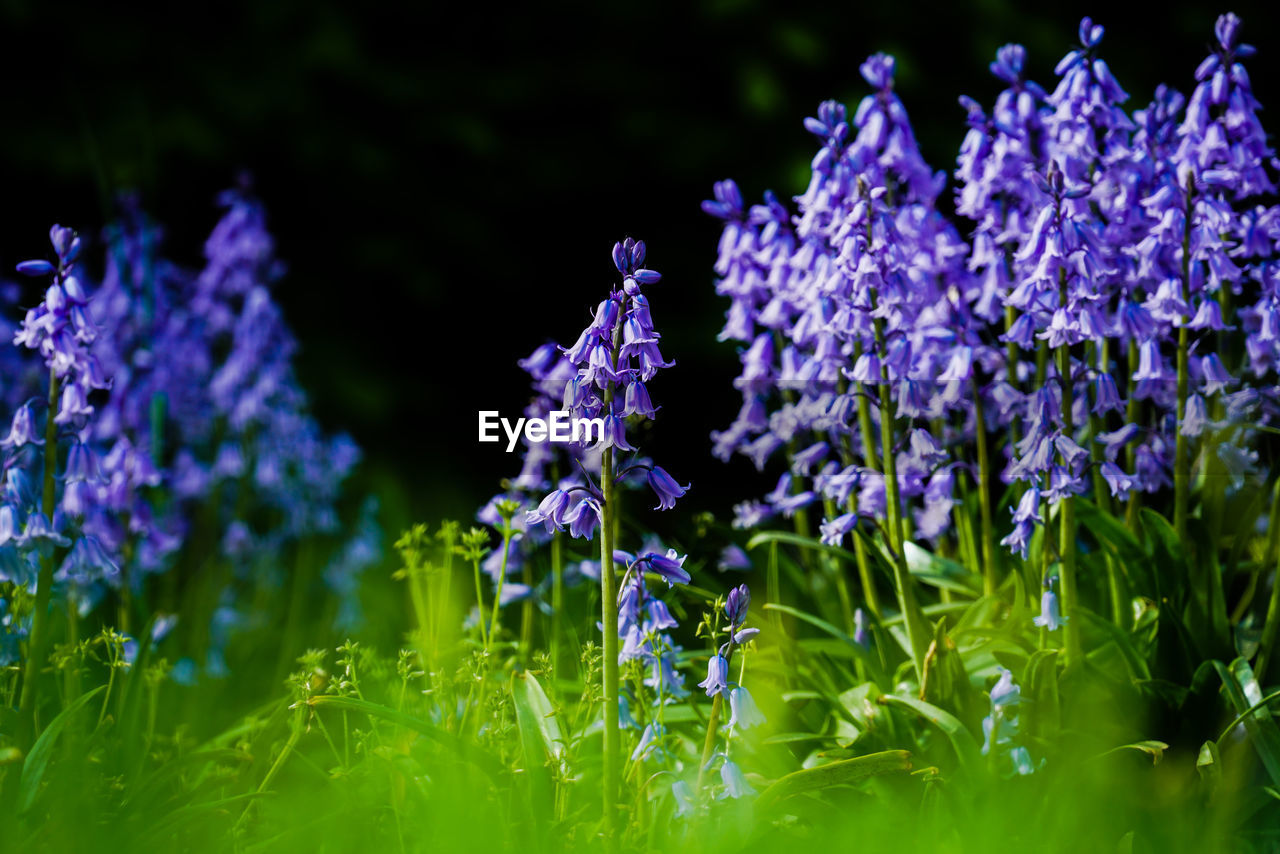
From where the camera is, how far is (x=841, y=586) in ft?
12.9

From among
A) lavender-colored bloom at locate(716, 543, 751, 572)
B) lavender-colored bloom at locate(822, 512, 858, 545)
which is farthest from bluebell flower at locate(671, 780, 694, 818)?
lavender-colored bloom at locate(716, 543, 751, 572)

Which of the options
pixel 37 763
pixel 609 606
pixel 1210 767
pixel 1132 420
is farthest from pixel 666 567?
pixel 1132 420

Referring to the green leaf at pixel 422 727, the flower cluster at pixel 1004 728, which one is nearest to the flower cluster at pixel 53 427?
the green leaf at pixel 422 727

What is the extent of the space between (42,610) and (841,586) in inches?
91.5

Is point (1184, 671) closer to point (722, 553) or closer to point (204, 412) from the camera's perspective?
point (722, 553)

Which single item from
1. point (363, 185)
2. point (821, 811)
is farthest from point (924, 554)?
point (363, 185)

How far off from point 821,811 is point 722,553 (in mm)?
1454

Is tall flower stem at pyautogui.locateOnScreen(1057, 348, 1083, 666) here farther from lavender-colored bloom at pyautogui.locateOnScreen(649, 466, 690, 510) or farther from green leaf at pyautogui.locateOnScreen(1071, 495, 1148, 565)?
lavender-colored bloom at pyautogui.locateOnScreen(649, 466, 690, 510)

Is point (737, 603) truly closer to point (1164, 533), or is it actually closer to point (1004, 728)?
point (1004, 728)

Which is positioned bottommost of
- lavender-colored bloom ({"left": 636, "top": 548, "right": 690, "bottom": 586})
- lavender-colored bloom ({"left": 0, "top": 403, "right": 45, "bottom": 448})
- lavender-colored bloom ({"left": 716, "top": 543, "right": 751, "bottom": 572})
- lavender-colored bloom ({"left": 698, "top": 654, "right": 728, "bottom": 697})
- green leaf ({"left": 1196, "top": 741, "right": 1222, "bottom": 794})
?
green leaf ({"left": 1196, "top": 741, "right": 1222, "bottom": 794})

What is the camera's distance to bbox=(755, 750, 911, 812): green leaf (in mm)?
2438

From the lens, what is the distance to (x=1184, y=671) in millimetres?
3250

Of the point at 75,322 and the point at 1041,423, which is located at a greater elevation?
the point at 75,322

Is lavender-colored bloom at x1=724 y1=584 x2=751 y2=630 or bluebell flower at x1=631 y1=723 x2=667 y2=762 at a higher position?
lavender-colored bloom at x1=724 y1=584 x2=751 y2=630
